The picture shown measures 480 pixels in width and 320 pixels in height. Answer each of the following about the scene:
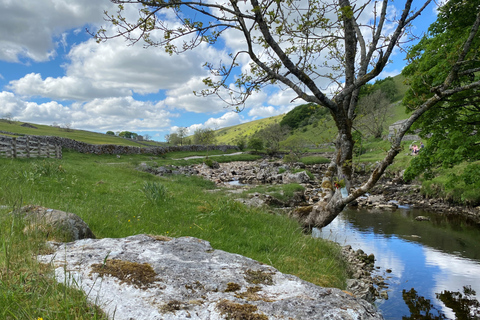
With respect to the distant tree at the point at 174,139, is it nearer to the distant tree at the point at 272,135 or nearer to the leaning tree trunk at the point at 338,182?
the distant tree at the point at 272,135


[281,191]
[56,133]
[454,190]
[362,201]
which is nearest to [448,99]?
[454,190]

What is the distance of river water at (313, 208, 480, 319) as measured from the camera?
27.0ft

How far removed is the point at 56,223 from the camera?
3986mm

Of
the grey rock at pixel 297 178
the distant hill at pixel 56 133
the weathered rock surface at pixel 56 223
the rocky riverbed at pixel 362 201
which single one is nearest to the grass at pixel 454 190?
the rocky riverbed at pixel 362 201

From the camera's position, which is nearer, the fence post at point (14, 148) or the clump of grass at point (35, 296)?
the clump of grass at point (35, 296)

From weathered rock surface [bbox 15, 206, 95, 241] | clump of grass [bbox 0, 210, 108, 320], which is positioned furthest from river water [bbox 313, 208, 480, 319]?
clump of grass [bbox 0, 210, 108, 320]

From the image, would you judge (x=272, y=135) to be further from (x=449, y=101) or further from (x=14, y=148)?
(x=449, y=101)

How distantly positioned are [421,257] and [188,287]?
1295cm

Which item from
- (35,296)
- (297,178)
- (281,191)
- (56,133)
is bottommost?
(281,191)

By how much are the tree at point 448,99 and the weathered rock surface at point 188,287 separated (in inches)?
438

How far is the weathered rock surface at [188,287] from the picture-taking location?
205 centimetres

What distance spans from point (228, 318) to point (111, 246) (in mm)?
1799

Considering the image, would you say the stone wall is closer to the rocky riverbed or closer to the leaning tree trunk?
the rocky riverbed

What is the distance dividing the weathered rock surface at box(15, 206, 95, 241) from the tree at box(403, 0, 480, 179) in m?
12.0
